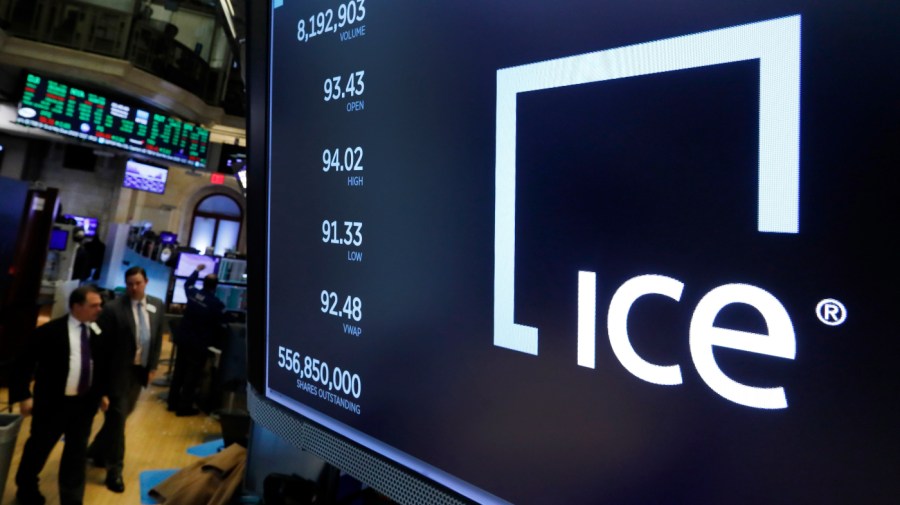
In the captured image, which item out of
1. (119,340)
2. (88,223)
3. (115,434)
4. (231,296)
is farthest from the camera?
(88,223)

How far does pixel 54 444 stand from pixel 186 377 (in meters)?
2.10

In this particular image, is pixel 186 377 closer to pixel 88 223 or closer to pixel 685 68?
pixel 685 68


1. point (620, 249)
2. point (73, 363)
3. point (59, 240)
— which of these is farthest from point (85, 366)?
point (59, 240)

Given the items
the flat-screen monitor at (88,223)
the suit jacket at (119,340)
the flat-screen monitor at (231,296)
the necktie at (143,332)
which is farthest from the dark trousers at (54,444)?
the flat-screen monitor at (88,223)

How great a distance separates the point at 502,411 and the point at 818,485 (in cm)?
31

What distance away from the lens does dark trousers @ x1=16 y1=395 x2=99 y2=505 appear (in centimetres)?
326

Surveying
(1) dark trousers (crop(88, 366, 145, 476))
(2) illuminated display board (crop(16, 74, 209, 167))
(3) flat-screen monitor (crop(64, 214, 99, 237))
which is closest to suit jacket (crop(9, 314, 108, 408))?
(1) dark trousers (crop(88, 366, 145, 476))

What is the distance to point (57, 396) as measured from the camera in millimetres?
A: 3289

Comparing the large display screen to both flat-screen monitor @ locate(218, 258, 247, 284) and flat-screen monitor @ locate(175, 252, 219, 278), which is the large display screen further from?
flat-screen monitor @ locate(175, 252, 219, 278)

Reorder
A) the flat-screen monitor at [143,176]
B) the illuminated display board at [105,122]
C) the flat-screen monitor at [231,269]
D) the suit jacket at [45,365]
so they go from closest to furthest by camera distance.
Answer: the suit jacket at [45,365], the illuminated display board at [105,122], the flat-screen monitor at [231,269], the flat-screen monitor at [143,176]

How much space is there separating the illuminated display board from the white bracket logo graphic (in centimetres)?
834

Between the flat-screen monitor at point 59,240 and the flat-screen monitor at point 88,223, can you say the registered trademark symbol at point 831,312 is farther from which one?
the flat-screen monitor at point 88,223

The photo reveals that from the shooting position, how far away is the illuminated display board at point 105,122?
6.77m

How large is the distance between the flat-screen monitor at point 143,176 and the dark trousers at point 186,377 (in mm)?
6809
